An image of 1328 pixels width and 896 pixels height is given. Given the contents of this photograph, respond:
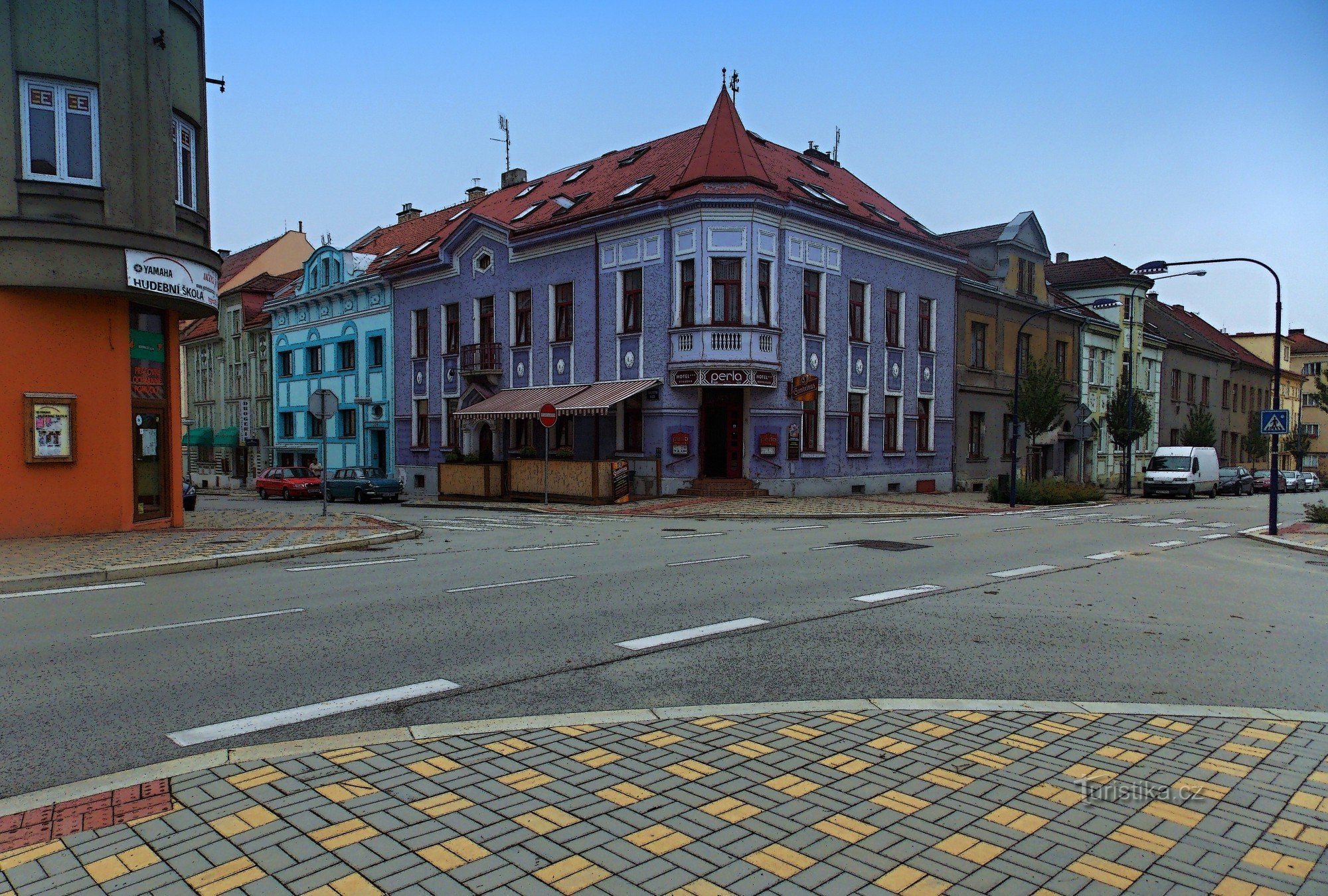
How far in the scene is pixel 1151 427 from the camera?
169 feet

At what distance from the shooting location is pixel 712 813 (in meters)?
3.98

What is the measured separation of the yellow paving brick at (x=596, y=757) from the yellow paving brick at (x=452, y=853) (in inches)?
37.3

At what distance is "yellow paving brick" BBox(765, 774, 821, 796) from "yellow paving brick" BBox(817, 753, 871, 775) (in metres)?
0.23

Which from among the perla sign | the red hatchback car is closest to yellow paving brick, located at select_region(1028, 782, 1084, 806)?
the perla sign

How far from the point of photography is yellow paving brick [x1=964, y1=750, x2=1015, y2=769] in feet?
15.2

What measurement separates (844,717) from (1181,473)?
37.6 meters

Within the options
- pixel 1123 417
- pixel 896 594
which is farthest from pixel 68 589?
pixel 1123 417

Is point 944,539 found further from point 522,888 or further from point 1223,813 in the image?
point 522,888

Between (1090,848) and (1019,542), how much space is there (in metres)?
13.5

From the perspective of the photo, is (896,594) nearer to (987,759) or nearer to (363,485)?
(987,759)

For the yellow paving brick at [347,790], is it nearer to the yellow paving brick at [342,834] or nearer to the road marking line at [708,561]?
the yellow paving brick at [342,834]

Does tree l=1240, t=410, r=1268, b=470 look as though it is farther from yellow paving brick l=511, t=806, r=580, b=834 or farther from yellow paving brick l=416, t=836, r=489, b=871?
yellow paving brick l=416, t=836, r=489, b=871

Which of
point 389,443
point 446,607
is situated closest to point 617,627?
point 446,607

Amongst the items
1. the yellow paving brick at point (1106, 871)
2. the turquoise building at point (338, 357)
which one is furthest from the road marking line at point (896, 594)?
the turquoise building at point (338, 357)
